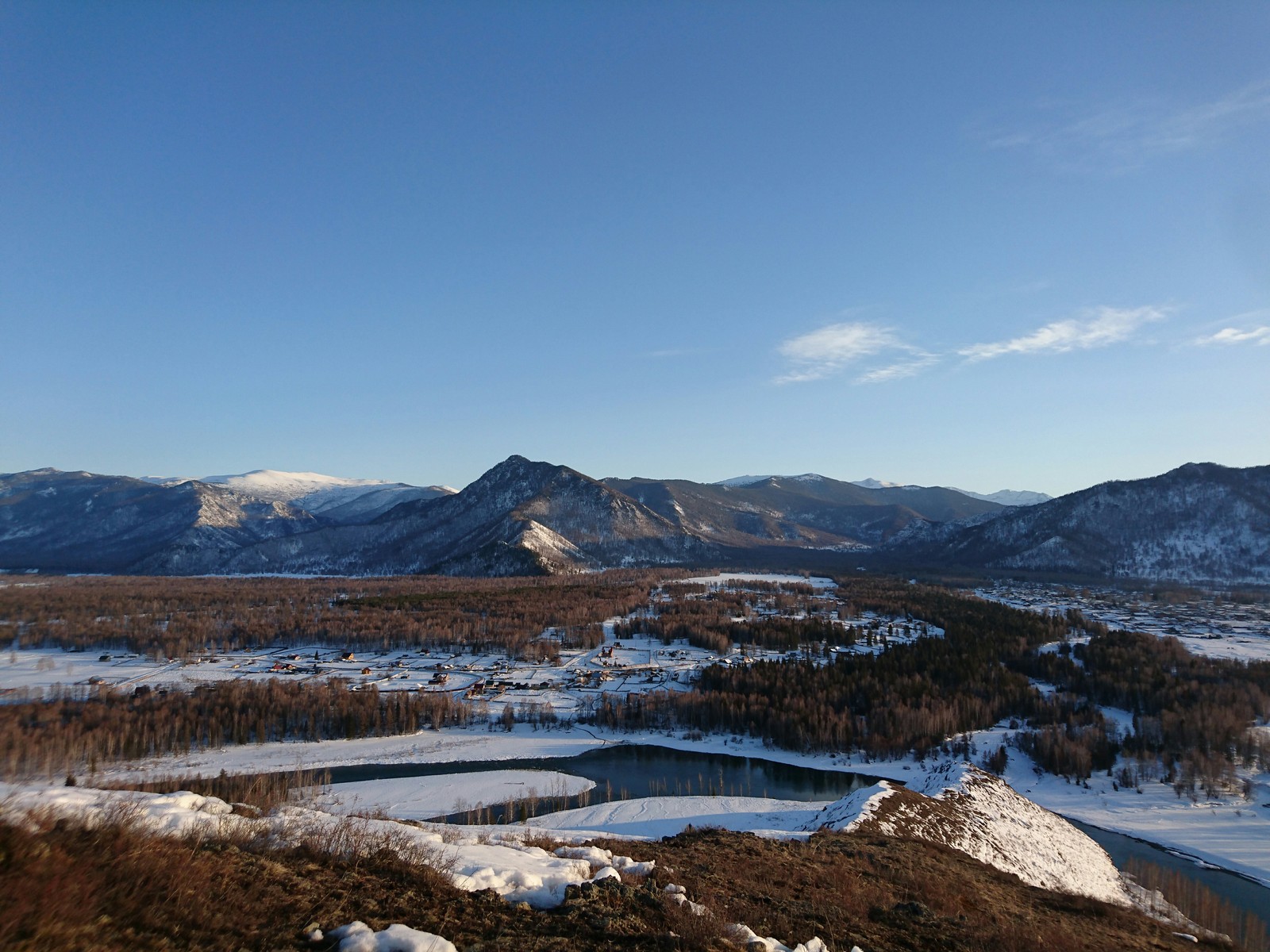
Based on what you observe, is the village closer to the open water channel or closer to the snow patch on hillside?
the open water channel

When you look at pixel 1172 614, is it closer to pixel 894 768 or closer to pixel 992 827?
pixel 894 768

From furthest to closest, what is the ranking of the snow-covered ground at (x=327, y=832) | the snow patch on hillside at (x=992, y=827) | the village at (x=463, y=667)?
the village at (x=463, y=667)
the snow patch on hillside at (x=992, y=827)
the snow-covered ground at (x=327, y=832)

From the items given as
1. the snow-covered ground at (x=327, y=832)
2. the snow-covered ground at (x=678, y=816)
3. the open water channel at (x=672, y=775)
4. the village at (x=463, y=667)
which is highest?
the snow-covered ground at (x=327, y=832)

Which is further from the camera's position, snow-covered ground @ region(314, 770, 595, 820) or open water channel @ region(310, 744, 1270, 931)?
open water channel @ region(310, 744, 1270, 931)

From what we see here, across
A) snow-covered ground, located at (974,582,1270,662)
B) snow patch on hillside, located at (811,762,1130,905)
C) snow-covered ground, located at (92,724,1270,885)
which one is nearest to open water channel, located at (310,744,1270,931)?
snow-covered ground, located at (92,724,1270,885)

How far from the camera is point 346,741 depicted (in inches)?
2559

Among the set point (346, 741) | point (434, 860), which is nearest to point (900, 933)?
point (434, 860)

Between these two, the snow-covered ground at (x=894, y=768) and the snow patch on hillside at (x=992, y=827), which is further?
the snow-covered ground at (x=894, y=768)

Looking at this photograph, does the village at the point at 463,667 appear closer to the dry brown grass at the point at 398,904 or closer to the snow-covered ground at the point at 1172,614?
the snow-covered ground at the point at 1172,614

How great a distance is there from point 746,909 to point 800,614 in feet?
428

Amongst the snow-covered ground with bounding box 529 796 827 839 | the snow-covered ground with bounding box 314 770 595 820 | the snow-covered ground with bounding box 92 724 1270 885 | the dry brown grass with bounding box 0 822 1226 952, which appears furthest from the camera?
the snow-covered ground with bounding box 314 770 595 820

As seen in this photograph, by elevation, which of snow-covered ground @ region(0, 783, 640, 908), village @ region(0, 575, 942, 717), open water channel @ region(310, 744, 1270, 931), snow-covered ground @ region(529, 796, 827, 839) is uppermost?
snow-covered ground @ region(0, 783, 640, 908)

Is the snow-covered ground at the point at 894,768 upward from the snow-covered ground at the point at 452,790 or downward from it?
downward

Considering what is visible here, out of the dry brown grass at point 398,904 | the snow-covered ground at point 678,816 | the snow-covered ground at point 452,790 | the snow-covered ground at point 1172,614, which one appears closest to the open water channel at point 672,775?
the snow-covered ground at point 452,790
